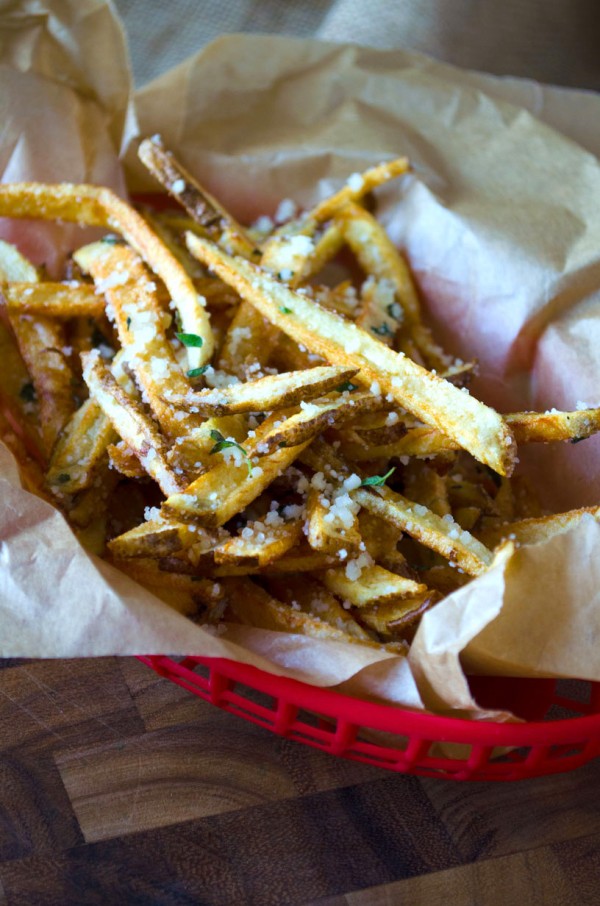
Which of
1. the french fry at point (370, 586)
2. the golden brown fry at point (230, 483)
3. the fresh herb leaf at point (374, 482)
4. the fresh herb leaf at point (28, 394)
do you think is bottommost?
the french fry at point (370, 586)

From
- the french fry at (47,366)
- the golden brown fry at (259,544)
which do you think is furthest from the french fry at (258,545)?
the french fry at (47,366)

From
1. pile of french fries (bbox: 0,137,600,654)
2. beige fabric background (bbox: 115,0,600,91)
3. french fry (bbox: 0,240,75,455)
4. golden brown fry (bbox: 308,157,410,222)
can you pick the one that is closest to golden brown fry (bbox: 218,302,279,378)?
pile of french fries (bbox: 0,137,600,654)

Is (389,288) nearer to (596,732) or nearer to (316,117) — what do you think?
(316,117)

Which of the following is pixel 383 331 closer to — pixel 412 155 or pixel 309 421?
pixel 309 421

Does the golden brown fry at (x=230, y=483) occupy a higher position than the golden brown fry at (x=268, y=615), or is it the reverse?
the golden brown fry at (x=230, y=483)

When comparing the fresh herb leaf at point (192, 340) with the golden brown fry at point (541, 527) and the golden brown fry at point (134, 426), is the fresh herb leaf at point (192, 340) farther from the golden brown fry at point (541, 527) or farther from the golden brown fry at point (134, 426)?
the golden brown fry at point (541, 527)

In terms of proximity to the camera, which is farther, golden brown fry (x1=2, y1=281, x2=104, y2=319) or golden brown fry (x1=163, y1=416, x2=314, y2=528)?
golden brown fry (x1=2, y1=281, x2=104, y2=319)

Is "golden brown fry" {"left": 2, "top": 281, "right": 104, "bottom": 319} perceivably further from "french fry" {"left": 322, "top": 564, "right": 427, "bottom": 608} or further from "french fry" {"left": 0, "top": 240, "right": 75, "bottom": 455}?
"french fry" {"left": 322, "top": 564, "right": 427, "bottom": 608}
